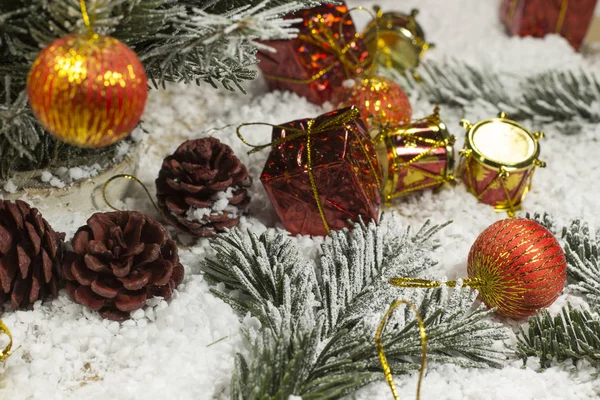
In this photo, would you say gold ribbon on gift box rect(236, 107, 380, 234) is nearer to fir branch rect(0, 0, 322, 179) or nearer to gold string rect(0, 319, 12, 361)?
fir branch rect(0, 0, 322, 179)

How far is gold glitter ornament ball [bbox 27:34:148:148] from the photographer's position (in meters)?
0.60

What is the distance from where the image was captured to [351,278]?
2.68 ft

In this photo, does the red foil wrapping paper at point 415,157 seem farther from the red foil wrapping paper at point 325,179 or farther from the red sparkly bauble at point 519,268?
the red sparkly bauble at point 519,268

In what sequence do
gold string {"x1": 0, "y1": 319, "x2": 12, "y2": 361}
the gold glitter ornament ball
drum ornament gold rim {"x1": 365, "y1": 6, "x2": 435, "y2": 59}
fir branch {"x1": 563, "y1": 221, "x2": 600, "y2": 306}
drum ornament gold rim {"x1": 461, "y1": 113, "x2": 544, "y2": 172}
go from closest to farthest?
the gold glitter ornament ball < gold string {"x1": 0, "y1": 319, "x2": 12, "y2": 361} < fir branch {"x1": 563, "y1": 221, "x2": 600, "y2": 306} < drum ornament gold rim {"x1": 461, "y1": 113, "x2": 544, "y2": 172} < drum ornament gold rim {"x1": 365, "y1": 6, "x2": 435, "y2": 59}

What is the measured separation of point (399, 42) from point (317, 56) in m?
0.22

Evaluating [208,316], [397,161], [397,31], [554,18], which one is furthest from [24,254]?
[554,18]

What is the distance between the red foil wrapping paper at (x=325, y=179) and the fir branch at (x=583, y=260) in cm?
26

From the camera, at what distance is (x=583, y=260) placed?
88cm

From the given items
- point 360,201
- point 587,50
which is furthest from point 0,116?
point 587,50

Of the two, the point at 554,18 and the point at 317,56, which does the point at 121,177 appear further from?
the point at 554,18

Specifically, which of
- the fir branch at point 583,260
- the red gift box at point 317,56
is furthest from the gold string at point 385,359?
the red gift box at point 317,56

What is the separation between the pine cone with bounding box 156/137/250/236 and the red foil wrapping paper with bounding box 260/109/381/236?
0.05 metres

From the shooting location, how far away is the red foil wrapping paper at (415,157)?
3.23ft

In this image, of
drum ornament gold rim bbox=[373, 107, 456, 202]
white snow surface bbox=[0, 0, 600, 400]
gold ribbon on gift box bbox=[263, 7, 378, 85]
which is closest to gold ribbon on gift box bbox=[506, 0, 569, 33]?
white snow surface bbox=[0, 0, 600, 400]
